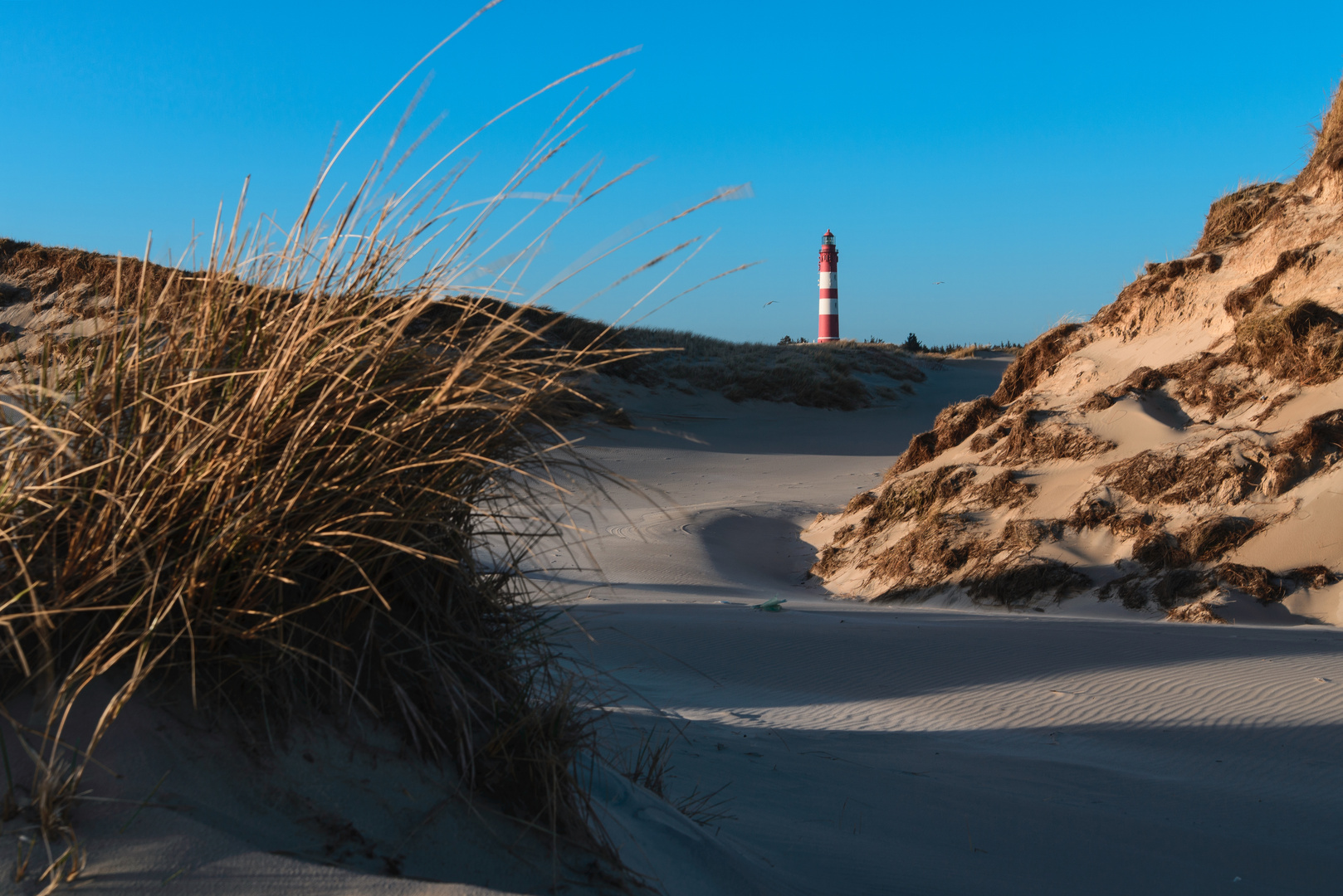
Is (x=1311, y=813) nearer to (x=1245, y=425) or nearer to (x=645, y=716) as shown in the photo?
(x=645, y=716)

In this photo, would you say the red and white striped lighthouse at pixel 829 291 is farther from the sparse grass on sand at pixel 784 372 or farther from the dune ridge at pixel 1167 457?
the dune ridge at pixel 1167 457

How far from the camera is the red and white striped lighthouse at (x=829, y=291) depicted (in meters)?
40.5

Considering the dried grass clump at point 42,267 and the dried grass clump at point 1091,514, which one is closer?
the dried grass clump at point 1091,514

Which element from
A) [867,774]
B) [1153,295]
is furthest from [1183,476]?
[867,774]

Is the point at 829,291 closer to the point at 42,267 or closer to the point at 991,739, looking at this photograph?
the point at 42,267

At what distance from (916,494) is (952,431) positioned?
1.32 meters

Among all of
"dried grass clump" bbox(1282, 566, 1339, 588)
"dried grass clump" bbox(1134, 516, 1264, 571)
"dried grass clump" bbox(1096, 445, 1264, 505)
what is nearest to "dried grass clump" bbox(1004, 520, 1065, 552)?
"dried grass clump" bbox(1096, 445, 1264, 505)

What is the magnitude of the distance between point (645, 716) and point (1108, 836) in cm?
182

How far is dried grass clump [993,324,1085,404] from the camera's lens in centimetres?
1145

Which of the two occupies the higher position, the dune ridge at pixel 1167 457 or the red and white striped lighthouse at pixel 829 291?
the red and white striped lighthouse at pixel 829 291

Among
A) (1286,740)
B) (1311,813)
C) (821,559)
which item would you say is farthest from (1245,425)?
(1311,813)

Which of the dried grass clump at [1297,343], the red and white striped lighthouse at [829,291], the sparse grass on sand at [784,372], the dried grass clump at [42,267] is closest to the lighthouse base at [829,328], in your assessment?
the red and white striped lighthouse at [829,291]

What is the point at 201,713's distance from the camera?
1.87 m

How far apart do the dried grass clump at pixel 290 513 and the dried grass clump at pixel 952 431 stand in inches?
372
